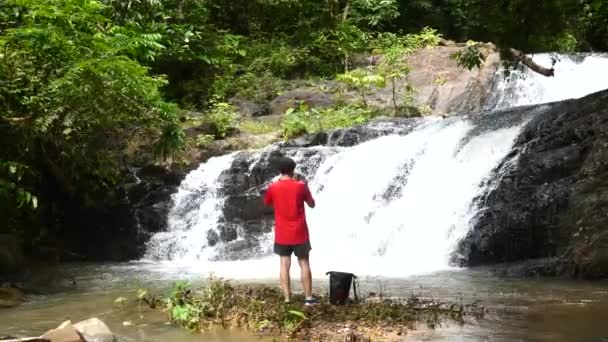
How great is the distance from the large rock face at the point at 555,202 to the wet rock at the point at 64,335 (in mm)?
6000

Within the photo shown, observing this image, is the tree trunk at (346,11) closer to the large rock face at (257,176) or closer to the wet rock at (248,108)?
the wet rock at (248,108)

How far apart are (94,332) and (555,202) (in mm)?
6872

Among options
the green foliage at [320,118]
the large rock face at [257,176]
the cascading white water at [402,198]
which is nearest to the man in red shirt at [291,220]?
the cascading white water at [402,198]

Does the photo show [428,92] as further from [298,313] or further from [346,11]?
[298,313]

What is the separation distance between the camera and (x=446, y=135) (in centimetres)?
1388

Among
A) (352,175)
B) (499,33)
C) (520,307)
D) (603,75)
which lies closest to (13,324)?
(520,307)

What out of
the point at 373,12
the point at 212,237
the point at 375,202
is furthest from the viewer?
the point at 373,12

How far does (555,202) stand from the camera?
9820 millimetres

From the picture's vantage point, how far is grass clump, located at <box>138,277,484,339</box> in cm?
589

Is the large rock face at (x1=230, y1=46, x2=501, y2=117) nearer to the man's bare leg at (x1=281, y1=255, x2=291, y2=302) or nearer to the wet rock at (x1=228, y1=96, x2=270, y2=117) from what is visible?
the wet rock at (x1=228, y1=96, x2=270, y2=117)

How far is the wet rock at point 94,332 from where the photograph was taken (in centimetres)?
547

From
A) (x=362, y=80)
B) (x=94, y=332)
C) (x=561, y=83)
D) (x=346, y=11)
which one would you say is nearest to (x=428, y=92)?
(x=362, y=80)

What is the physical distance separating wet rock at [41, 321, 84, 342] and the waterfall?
15.5 ft

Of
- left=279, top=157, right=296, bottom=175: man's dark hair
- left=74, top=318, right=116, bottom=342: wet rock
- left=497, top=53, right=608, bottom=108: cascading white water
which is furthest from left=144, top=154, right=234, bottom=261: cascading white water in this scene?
left=497, top=53, right=608, bottom=108: cascading white water
